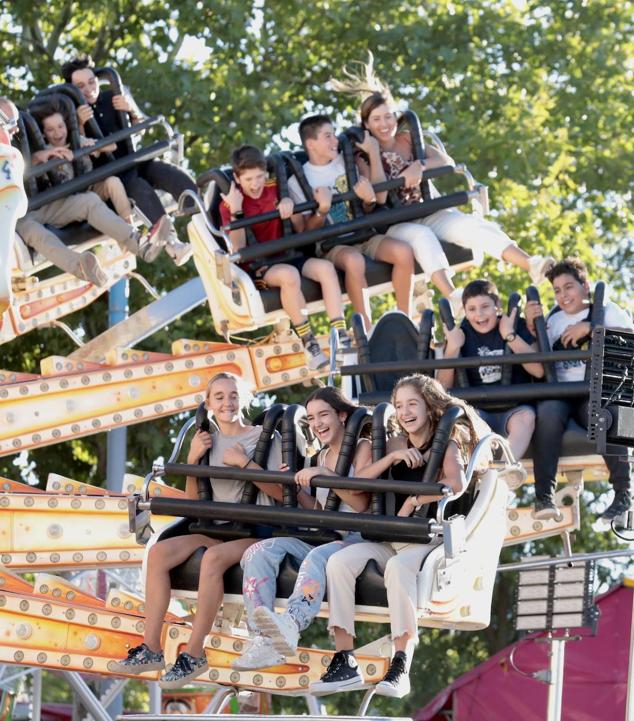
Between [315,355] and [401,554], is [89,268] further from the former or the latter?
[401,554]

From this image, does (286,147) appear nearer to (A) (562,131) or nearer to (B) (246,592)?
(A) (562,131)

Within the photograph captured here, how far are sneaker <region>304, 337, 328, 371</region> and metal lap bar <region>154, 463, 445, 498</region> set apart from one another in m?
2.60

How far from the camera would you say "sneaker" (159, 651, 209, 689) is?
701 centimetres

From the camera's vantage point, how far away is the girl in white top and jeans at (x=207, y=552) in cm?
703

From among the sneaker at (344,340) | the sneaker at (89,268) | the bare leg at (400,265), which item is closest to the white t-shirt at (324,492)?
the sneaker at (344,340)

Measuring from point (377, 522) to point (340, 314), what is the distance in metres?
3.05

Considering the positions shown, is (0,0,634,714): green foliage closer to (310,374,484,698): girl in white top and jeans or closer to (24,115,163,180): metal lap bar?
(24,115,163,180): metal lap bar

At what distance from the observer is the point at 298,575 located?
6.74m

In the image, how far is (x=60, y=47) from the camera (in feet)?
55.7

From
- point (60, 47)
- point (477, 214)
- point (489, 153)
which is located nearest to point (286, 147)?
point (489, 153)

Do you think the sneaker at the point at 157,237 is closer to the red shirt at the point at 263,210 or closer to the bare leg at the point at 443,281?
the red shirt at the point at 263,210

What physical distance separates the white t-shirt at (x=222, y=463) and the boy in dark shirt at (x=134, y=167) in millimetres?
3263

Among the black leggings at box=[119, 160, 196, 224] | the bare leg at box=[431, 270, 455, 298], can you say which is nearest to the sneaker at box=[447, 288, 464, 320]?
the bare leg at box=[431, 270, 455, 298]

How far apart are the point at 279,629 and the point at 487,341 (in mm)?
2548
